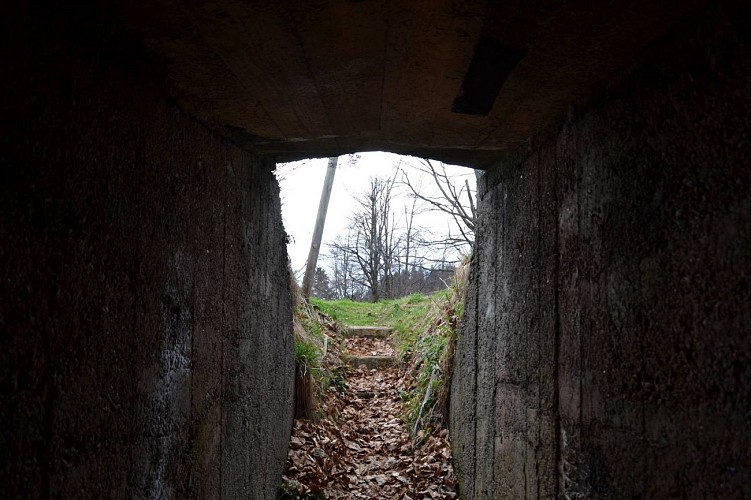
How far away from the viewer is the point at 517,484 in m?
2.93

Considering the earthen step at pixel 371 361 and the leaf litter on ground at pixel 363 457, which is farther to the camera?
the earthen step at pixel 371 361

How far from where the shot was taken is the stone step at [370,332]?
9.13m

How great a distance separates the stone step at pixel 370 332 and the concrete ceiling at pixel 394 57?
6634 millimetres

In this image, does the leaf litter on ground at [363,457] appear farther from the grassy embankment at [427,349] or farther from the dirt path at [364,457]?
the grassy embankment at [427,349]

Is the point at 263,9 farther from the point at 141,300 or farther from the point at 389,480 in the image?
the point at 389,480

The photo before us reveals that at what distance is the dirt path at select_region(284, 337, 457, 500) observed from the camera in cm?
457

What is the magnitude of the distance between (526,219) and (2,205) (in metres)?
2.49

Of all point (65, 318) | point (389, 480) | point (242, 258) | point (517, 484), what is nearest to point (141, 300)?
point (65, 318)

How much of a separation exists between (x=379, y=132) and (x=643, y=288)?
1.83 metres

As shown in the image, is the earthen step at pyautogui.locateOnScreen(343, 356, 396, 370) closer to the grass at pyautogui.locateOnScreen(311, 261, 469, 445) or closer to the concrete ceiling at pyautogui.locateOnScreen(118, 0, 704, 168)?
the grass at pyautogui.locateOnScreen(311, 261, 469, 445)

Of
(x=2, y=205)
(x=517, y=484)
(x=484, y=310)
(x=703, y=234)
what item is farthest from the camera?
(x=484, y=310)

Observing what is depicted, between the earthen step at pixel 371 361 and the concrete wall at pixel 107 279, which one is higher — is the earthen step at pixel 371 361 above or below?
below

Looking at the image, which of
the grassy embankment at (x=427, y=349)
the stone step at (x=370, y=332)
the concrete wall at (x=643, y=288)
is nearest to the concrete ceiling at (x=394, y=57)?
the concrete wall at (x=643, y=288)

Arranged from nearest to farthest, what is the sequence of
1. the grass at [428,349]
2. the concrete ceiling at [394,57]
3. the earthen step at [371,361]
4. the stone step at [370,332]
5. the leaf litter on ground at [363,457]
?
the concrete ceiling at [394,57] < the leaf litter on ground at [363,457] < the grass at [428,349] < the earthen step at [371,361] < the stone step at [370,332]
